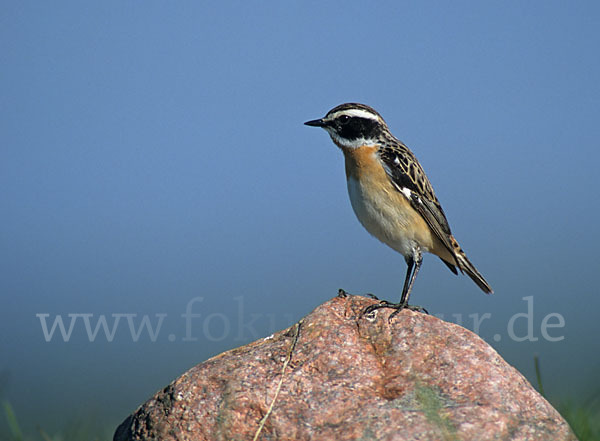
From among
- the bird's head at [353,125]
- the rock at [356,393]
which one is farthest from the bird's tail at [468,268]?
the rock at [356,393]

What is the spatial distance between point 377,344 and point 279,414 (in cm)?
122

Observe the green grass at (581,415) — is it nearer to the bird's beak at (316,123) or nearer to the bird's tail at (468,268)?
the bird's tail at (468,268)

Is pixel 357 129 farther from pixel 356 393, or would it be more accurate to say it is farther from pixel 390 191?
pixel 356 393

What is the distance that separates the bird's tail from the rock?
3009 millimetres

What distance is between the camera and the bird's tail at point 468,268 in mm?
9125

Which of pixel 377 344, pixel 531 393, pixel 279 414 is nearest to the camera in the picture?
pixel 279 414

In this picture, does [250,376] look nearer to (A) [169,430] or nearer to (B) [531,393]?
(A) [169,430]

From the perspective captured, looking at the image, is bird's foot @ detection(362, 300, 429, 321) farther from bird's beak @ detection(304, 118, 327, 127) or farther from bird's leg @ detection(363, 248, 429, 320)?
bird's beak @ detection(304, 118, 327, 127)

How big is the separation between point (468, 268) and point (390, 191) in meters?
1.77

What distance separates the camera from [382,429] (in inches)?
197

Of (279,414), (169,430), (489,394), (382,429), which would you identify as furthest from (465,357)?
(169,430)

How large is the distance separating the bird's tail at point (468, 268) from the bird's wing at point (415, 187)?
0.16 metres

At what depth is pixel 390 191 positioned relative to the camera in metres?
8.34

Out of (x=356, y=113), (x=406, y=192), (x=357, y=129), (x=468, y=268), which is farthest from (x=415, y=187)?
(x=468, y=268)
